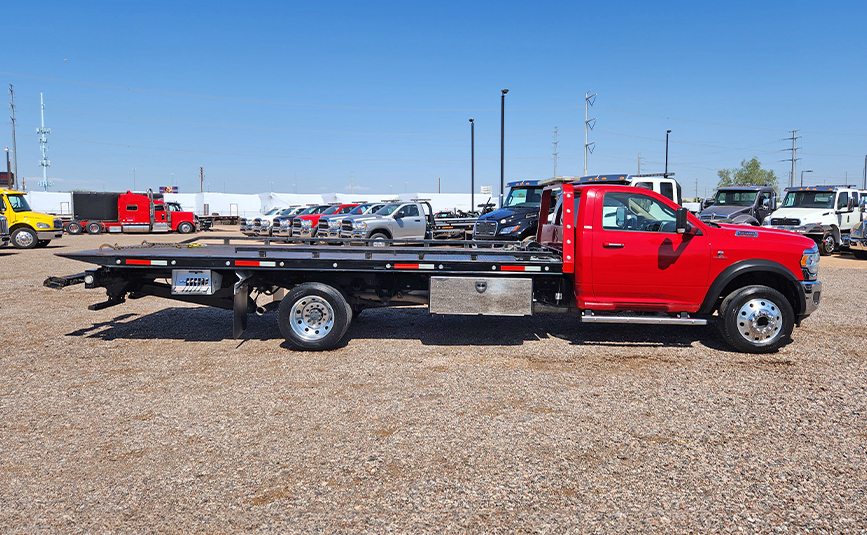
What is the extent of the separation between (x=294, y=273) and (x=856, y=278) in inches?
544

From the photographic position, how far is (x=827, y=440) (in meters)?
4.39

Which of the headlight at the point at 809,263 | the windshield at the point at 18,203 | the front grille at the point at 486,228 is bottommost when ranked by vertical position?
the headlight at the point at 809,263

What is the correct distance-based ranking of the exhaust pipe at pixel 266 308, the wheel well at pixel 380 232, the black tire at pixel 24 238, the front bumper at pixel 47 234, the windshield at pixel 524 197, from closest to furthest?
the exhaust pipe at pixel 266 308
the windshield at pixel 524 197
the wheel well at pixel 380 232
the black tire at pixel 24 238
the front bumper at pixel 47 234

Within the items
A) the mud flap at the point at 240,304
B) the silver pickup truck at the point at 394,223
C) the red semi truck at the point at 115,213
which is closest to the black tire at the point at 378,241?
the silver pickup truck at the point at 394,223

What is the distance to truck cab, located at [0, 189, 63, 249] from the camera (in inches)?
816

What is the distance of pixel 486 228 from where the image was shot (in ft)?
56.1

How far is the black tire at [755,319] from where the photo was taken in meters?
6.78

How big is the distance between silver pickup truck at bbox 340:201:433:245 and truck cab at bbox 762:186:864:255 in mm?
11871

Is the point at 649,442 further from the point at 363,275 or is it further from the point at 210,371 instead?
the point at 210,371

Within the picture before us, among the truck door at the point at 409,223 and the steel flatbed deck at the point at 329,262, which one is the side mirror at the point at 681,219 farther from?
the truck door at the point at 409,223

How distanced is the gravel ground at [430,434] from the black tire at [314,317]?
194 millimetres

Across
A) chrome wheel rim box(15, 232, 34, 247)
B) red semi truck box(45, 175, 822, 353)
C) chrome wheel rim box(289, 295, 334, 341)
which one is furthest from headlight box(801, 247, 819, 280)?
chrome wheel rim box(15, 232, 34, 247)

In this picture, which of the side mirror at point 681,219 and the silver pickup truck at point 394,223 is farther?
the silver pickup truck at point 394,223

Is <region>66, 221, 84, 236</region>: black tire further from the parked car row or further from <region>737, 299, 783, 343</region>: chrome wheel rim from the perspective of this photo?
<region>737, 299, 783, 343</region>: chrome wheel rim
